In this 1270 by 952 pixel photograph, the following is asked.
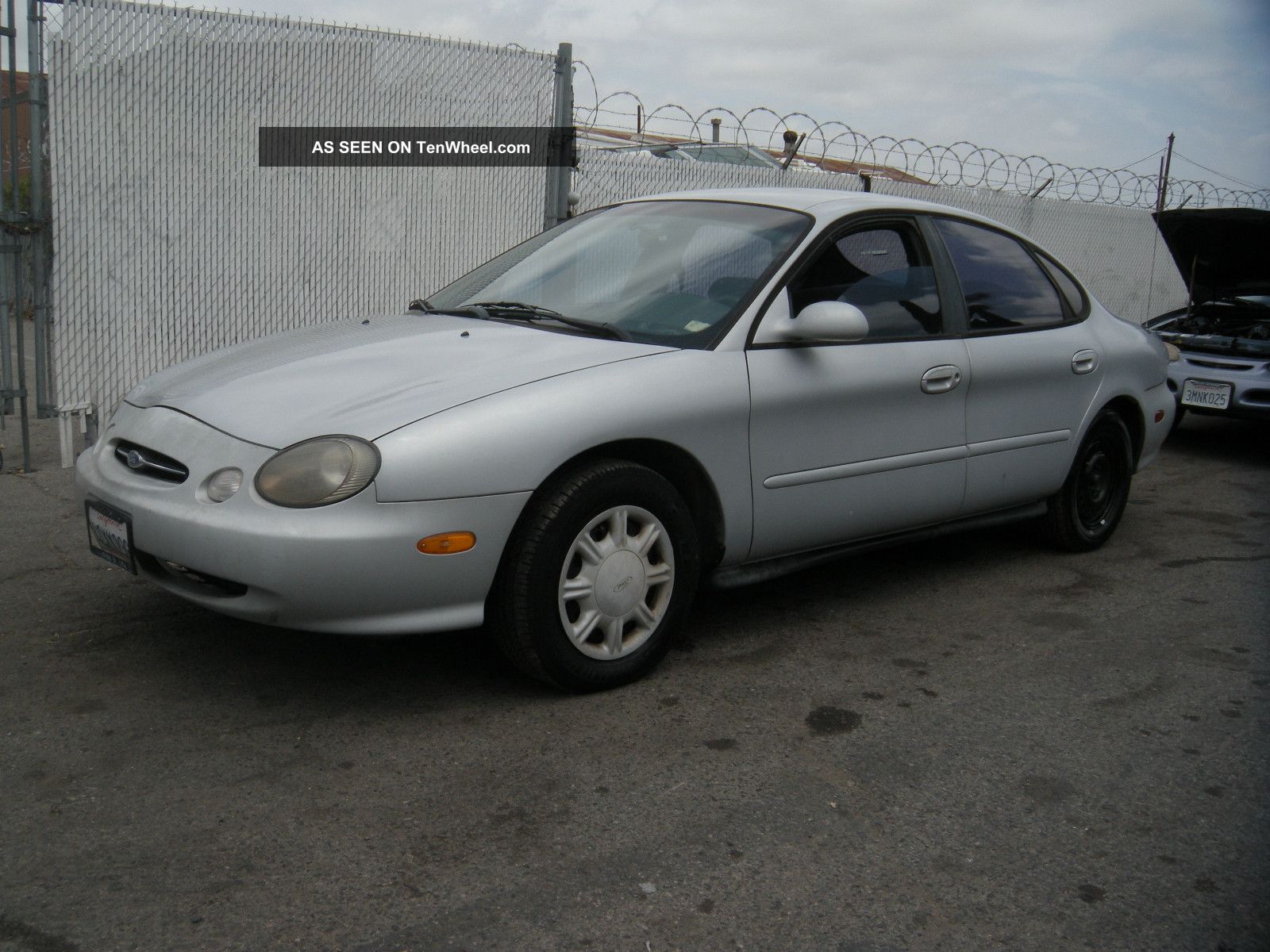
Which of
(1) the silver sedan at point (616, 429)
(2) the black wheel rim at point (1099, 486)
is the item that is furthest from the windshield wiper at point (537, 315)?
(2) the black wheel rim at point (1099, 486)

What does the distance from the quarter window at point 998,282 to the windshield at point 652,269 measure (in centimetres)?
88

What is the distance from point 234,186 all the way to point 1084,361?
5036 mm

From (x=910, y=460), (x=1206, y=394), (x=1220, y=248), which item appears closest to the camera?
(x=910, y=460)

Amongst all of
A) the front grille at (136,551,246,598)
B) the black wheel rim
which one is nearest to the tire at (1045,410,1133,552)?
the black wheel rim

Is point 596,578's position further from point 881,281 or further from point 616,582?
point 881,281

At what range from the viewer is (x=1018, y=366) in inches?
186

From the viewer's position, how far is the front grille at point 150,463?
3304 mm

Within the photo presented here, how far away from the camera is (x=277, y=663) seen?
3.71 metres

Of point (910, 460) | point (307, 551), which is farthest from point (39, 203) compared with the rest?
point (910, 460)

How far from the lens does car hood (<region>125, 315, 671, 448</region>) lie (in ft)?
10.6

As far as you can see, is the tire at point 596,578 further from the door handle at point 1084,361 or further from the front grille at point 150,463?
the door handle at point 1084,361

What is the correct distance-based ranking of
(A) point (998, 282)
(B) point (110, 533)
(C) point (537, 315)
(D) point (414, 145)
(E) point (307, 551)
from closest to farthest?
(E) point (307, 551) → (B) point (110, 533) → (C) point (537, 315) → (A) point (998, 282) → (D) point (414, 145)

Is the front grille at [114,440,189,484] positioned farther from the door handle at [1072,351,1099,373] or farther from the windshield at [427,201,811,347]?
the door handle at [1072,351,1099,373]

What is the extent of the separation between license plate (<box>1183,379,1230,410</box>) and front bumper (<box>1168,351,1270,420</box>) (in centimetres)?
2
